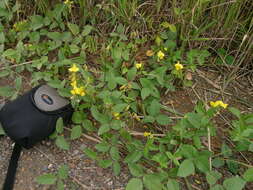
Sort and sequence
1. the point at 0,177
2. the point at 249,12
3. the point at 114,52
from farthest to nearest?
the point at 249,12 → the point at 114,52 → the point at 0,177

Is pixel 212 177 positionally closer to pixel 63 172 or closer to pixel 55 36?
pixel 63 172

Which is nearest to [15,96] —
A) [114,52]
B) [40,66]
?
[40,66]

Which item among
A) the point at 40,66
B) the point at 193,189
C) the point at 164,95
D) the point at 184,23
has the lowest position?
the point at 193,189

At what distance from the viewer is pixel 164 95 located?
1.54m

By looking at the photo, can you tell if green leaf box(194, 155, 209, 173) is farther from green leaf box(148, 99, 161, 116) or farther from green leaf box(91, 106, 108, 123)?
green leaf box(91, 106, 108, 123)

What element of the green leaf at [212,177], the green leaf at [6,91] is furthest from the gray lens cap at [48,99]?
the green leaf at [212,177]

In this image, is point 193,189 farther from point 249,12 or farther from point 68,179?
point 249,12

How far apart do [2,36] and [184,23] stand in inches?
37.9

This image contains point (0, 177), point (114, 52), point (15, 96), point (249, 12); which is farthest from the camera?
point (249, 12)

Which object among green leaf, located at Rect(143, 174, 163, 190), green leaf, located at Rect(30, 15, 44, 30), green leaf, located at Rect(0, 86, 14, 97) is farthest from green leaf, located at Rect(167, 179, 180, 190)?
green leaf, located at Rect(30, 15, 44, 30)

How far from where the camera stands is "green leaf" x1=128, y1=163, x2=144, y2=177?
1127mm

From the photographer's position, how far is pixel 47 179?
3.67 ft

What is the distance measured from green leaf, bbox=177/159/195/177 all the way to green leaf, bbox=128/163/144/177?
0.15 m

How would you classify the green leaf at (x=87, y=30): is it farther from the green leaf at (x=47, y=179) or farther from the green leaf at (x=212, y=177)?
the green leaf at (x=212, y=177)
